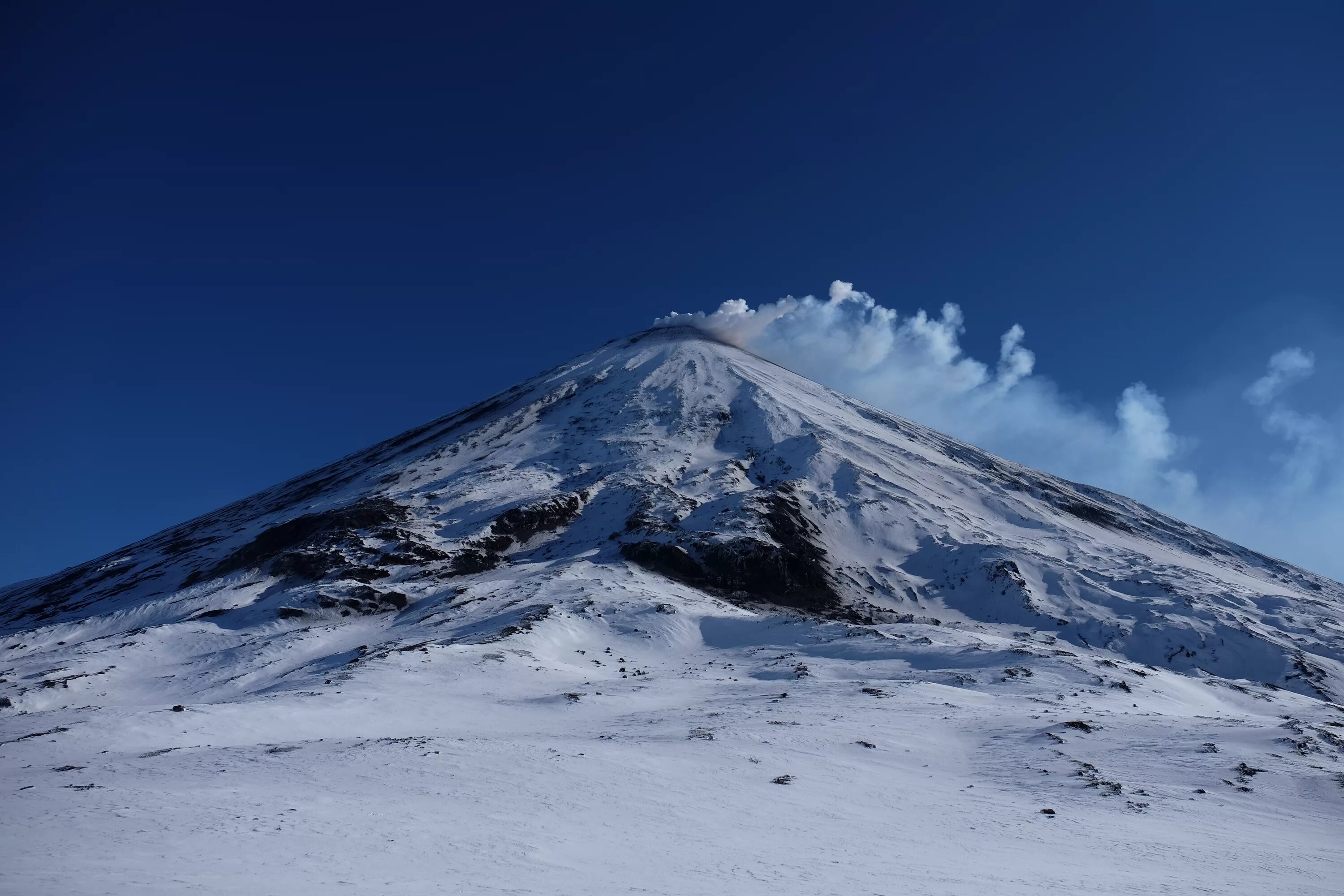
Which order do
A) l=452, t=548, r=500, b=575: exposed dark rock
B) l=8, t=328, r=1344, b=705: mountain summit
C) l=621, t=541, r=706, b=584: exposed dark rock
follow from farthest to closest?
l=452, t=548, r=500, b=575: exposed dark rock < l=621, t=541, r=706, b=584: exposed dark rock < l=8, t=328, r=1344, b=705: mountain summit

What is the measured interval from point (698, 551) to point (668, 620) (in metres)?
11.3

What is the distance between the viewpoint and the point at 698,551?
162 ft

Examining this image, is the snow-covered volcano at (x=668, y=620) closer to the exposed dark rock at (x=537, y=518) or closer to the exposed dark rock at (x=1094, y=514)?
→ the exposed dark rock at (x=537, y=518)

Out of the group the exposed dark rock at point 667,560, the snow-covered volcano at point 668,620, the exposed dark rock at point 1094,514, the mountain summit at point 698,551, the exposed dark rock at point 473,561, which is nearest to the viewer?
the snow-covered volcano at point 668,620

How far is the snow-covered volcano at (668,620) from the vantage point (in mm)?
18031

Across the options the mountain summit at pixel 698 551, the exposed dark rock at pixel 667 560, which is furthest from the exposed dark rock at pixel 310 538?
the exposed dark rock at pixel 667 560

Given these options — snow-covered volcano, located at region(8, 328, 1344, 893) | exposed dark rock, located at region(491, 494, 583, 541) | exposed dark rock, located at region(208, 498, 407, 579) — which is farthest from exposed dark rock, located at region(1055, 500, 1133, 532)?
exposed dark rock, located at region(208, 498, 407, 579)

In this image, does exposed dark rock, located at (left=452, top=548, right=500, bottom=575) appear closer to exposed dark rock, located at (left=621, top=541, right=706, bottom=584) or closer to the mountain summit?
the mountain summit

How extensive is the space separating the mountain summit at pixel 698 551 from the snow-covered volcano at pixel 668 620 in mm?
314

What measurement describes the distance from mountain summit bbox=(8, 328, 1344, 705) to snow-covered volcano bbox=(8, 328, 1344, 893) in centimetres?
31

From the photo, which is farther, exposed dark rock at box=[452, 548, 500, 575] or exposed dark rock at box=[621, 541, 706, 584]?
exposed dark rock at box=[452, 548, 500, 575]

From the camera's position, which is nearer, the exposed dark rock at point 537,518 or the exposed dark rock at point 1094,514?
the exposed dark rock at point 537,518

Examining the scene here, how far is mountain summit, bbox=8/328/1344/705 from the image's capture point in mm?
41969

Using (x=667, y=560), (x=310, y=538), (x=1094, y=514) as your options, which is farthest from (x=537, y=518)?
(x=1094, y=514)
